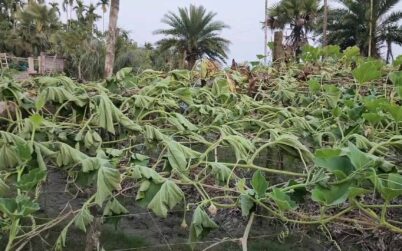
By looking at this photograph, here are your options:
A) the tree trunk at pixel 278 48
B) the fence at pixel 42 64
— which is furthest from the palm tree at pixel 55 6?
the tree trunk at pixel 278 48

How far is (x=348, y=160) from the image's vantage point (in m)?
0.98

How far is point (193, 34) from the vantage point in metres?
26.2

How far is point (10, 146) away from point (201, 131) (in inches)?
27.0

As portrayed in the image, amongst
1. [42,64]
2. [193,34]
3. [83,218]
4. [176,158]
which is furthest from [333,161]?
[193,34]

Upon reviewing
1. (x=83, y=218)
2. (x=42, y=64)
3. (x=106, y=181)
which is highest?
(x=42, y=64)

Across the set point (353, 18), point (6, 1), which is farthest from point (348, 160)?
point (6, 1)

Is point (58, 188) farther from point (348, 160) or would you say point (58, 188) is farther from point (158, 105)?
point (348, 160)

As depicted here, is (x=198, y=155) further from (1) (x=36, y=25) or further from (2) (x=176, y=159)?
(1) (x=36, y=25)

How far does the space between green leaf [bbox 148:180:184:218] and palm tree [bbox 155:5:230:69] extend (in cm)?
2499

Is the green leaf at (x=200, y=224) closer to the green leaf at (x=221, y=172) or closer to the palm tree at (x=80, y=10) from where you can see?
the green leaf at (x=221, y=172)

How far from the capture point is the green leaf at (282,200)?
0.96 metres

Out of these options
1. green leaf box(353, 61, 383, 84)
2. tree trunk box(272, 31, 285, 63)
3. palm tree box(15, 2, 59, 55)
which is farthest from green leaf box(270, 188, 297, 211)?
palm tree box(15, 2, 59, 55)

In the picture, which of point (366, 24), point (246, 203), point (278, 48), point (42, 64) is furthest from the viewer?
point (366, 24)

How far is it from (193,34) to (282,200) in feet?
84.5
